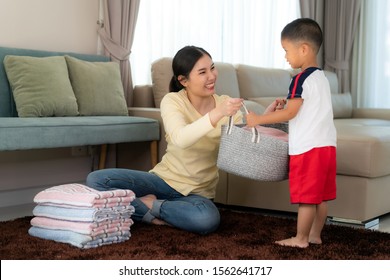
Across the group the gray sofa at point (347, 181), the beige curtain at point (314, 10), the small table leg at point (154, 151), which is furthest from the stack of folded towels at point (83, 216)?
the beige curtain at point (314, 10)

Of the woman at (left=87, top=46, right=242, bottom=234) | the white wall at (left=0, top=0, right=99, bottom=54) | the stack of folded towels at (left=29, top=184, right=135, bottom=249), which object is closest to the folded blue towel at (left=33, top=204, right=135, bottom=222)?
the stack of folded towels at (left=29, top=184, right=135, bottom=249)

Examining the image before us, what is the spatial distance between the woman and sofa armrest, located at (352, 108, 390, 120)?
9.30ft

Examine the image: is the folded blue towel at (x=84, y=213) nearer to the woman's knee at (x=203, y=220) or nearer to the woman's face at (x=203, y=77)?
the woman's knee at (x=203, y=220)

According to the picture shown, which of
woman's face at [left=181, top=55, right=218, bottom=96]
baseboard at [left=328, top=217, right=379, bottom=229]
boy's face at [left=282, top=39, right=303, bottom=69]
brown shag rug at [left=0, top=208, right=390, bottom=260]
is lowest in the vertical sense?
baseboard at [left=328, top=217, right=379, bottom=229]

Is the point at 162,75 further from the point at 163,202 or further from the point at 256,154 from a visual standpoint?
the point at 256,154

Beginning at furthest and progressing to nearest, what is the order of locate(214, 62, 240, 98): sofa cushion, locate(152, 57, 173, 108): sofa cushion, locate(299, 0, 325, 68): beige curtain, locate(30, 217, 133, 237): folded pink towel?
locate(299, 0, 325, 68): beige curtain
locate(214, 62, 240, 98): sofa cushion
locate(152, 57, 173, 108): sofa cushion
locate(30, 217, 133, 237): folded pink towel

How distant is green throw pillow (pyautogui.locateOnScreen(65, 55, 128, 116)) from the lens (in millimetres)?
3645

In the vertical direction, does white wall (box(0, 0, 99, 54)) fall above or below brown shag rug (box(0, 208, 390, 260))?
above

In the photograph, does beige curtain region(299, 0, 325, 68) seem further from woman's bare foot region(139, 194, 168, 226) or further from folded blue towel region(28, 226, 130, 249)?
folded blue towel region(28, 226, 130, 249)

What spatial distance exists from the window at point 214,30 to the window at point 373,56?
0.76 m

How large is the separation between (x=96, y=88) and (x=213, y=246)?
1.81 m

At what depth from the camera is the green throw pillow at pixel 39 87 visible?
334 centimetres

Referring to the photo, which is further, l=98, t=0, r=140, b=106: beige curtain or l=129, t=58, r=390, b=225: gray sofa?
l=98, t=0, r=140, b=106: beige curtain

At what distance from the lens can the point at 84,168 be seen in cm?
416
